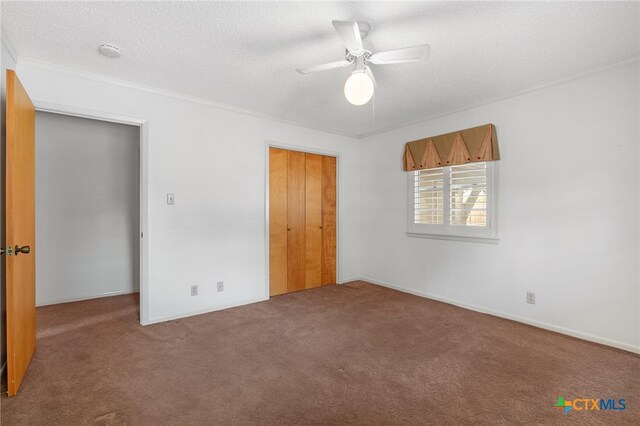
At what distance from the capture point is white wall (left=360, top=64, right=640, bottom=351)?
2576mm

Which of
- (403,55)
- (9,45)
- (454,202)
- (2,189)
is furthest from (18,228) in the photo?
(454,202)

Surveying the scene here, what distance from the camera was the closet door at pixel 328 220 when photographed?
15.5 feet

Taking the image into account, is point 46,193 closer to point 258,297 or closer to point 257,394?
point 258,297

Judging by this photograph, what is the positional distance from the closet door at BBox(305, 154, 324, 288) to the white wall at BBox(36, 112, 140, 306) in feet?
8.13

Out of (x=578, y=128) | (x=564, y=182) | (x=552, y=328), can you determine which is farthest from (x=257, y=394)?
(x=578, y=128)

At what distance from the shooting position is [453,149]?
371cm

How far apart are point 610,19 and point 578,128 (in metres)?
1.07

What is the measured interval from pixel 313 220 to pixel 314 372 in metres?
2.61

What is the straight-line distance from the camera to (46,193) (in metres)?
3.82

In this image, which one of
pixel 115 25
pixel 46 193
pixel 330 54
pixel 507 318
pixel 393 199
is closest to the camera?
pixel 115 25

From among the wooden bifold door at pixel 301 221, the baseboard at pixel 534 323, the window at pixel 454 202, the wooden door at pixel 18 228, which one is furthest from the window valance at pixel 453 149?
the wooden door at pixel 18 228

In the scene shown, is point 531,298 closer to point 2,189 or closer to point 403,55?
point 403,55

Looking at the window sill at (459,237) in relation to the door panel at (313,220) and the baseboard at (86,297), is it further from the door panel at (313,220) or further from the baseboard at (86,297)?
the baseboard at (86,297)

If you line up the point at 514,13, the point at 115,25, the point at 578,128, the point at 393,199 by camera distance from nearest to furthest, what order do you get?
the point at 514,13
the point at 115,25
the point at 578,128
the point at 393,199
